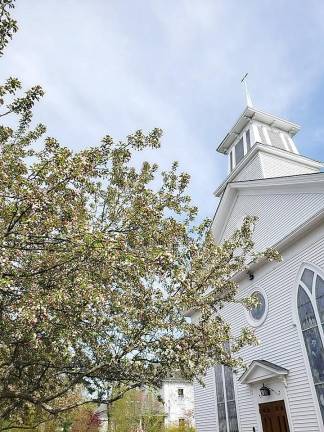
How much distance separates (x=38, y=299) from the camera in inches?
181

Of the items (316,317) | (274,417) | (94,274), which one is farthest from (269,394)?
(94,274)

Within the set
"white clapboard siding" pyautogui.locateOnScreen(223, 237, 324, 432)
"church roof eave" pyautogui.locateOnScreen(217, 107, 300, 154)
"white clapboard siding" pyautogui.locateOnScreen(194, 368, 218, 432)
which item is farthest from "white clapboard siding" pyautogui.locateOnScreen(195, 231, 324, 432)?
"church roof eave" pyautogui.locateOnScreen(217, 107, 300, 154)

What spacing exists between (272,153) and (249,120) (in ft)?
14.9

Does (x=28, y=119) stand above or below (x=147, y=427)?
above

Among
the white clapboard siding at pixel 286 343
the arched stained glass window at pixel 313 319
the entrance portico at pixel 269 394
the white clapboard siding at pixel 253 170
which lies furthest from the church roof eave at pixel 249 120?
the entrance portico at pixel 269 394

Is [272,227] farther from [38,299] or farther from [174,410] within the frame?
[174,410]

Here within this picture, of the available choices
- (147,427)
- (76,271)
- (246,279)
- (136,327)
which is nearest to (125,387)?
(136,327)

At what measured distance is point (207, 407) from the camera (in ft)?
49.5

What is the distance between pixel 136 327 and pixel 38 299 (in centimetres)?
204

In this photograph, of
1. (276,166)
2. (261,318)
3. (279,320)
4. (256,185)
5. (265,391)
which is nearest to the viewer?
(265,391)

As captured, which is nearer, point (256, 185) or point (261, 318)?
point (261, 318)

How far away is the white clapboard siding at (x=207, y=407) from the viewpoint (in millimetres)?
14602

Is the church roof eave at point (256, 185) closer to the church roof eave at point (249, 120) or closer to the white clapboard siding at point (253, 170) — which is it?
the white clapboard siding at point (253, 170)

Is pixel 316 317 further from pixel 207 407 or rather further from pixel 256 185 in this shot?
pixel 207 407
